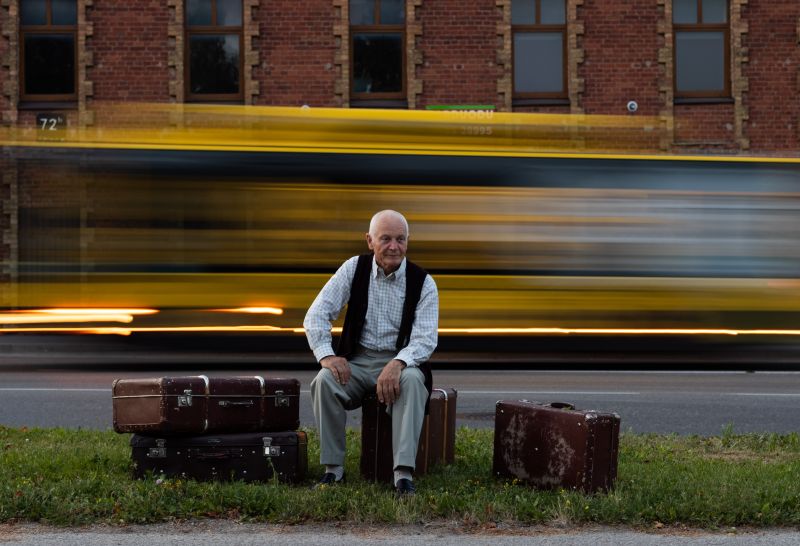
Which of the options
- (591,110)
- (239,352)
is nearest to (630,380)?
(239,352)

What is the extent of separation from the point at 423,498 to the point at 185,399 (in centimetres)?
146

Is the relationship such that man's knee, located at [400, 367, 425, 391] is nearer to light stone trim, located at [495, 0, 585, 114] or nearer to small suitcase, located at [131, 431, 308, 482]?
small suitcase, located at [131, 431, 308, 482]

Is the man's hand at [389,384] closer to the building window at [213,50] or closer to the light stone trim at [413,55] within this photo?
the light stone trim at [413,55]

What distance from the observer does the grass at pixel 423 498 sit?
224 inches

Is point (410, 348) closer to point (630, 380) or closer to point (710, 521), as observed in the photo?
point (710, 521)

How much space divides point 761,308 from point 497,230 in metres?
3.35

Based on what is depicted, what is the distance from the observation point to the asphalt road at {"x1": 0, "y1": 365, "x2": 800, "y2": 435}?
34.2ft

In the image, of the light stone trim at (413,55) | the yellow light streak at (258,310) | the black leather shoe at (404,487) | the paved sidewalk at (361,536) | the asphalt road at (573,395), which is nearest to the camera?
the paved sidewalk at (361,536)

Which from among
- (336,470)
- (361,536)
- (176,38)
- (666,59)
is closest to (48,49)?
(176,38)

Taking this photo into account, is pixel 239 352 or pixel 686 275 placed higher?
pixel 686 275

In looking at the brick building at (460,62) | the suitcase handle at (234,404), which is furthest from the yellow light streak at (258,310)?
the brick building at (460,62)

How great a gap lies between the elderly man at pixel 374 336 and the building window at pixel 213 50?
18481 millimetres

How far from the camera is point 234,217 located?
45.9ft

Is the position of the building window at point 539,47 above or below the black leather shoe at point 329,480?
above
